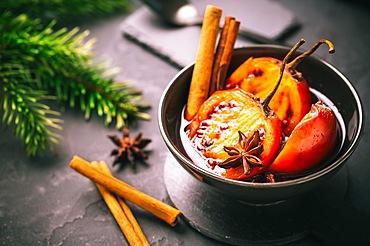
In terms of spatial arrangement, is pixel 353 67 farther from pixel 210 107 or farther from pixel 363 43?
pixel 210 107

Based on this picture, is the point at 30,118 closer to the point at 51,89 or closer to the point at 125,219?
the point at 51,89

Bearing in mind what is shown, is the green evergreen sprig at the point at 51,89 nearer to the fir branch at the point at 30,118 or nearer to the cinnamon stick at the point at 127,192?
the fir branch at the point at 30,118

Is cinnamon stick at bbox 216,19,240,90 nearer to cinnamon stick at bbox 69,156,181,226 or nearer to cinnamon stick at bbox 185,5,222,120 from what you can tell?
cinnamon stick at bbox 185,5,222,120

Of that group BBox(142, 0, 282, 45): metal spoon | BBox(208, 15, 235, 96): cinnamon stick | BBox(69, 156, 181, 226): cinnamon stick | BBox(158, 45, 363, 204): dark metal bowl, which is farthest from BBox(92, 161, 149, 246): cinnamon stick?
BBox(142, 0, 282, 45): metal spoon

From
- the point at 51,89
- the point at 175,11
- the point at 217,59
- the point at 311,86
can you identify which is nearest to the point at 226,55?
the point at 217,59

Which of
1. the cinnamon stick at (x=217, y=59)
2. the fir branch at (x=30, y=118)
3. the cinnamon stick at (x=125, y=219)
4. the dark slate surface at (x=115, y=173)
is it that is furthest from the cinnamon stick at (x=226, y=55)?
the fir branch at (x=30, y=118)

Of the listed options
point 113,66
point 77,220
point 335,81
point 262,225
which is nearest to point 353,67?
point 335,81
